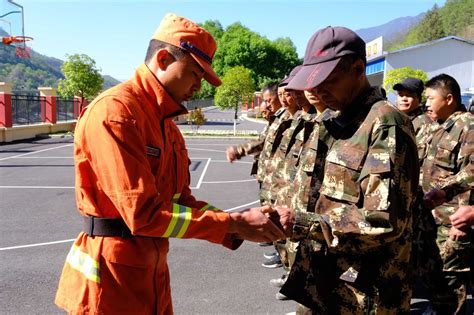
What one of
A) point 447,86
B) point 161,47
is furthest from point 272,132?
point 161,47

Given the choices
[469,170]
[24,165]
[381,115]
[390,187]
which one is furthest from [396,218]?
[24,165]

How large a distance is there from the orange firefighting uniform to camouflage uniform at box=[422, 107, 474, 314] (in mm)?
2550

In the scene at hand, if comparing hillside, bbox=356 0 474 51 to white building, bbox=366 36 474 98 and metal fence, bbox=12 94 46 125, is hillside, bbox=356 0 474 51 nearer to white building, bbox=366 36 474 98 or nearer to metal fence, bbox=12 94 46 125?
white building, bbox=366 36 474 98

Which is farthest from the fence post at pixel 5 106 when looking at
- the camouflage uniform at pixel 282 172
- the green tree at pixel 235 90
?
the camouflage uniform at pixel 282 172

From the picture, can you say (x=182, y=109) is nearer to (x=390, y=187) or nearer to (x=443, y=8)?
(x=390, y=187)

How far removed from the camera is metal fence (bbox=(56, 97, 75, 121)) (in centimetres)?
2708

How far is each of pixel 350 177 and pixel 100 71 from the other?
31.1 meters

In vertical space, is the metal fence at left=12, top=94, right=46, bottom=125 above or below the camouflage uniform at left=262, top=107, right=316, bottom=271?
above

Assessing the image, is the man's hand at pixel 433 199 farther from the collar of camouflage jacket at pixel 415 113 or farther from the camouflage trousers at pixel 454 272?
the collar of camouflage jacket at pixel 415 113

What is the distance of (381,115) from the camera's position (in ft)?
6.53

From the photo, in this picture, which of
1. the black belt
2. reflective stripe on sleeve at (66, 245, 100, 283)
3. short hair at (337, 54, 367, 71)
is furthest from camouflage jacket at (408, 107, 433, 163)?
reflective stripe on sleeve at (66, 245, 100, 283)

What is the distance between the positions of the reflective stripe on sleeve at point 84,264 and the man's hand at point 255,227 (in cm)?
63

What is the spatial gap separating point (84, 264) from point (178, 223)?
511 mm

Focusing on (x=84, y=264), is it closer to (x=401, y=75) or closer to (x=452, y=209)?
(x=452, y=209)
